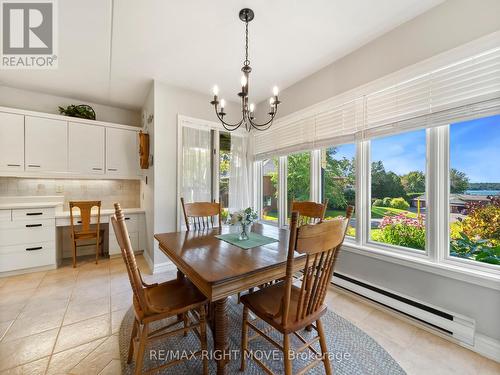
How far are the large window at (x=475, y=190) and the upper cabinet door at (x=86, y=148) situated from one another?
458 centimetres

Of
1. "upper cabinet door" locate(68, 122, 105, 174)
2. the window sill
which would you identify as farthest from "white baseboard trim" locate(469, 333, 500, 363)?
"upper cabinet door" locate(68, 122, 105, 174)

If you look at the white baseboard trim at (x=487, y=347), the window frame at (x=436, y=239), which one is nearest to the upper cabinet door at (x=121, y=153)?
the window frame at (x=436, y=239)

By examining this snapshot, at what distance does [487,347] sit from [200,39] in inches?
139

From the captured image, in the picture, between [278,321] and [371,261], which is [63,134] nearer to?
[278,321]

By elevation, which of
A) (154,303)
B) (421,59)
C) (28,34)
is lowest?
(154,303)

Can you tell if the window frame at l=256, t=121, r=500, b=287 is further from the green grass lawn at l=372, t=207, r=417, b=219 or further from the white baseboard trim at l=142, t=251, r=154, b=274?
the white baseboard trim at l=142, t=251, r=154, b=274

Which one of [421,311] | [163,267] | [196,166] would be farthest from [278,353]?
[196,166]

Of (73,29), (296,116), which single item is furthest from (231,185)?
(73,29)

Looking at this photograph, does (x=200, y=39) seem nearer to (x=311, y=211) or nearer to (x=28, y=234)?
(x=311, y=211)

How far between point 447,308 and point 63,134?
16.7 feet

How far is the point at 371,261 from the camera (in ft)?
7.13

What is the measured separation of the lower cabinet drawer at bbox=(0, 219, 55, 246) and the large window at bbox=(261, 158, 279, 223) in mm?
3225

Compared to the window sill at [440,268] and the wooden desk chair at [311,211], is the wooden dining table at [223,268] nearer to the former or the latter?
the wooden desk chair at [311,211]

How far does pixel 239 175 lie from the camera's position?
12.4 ft
